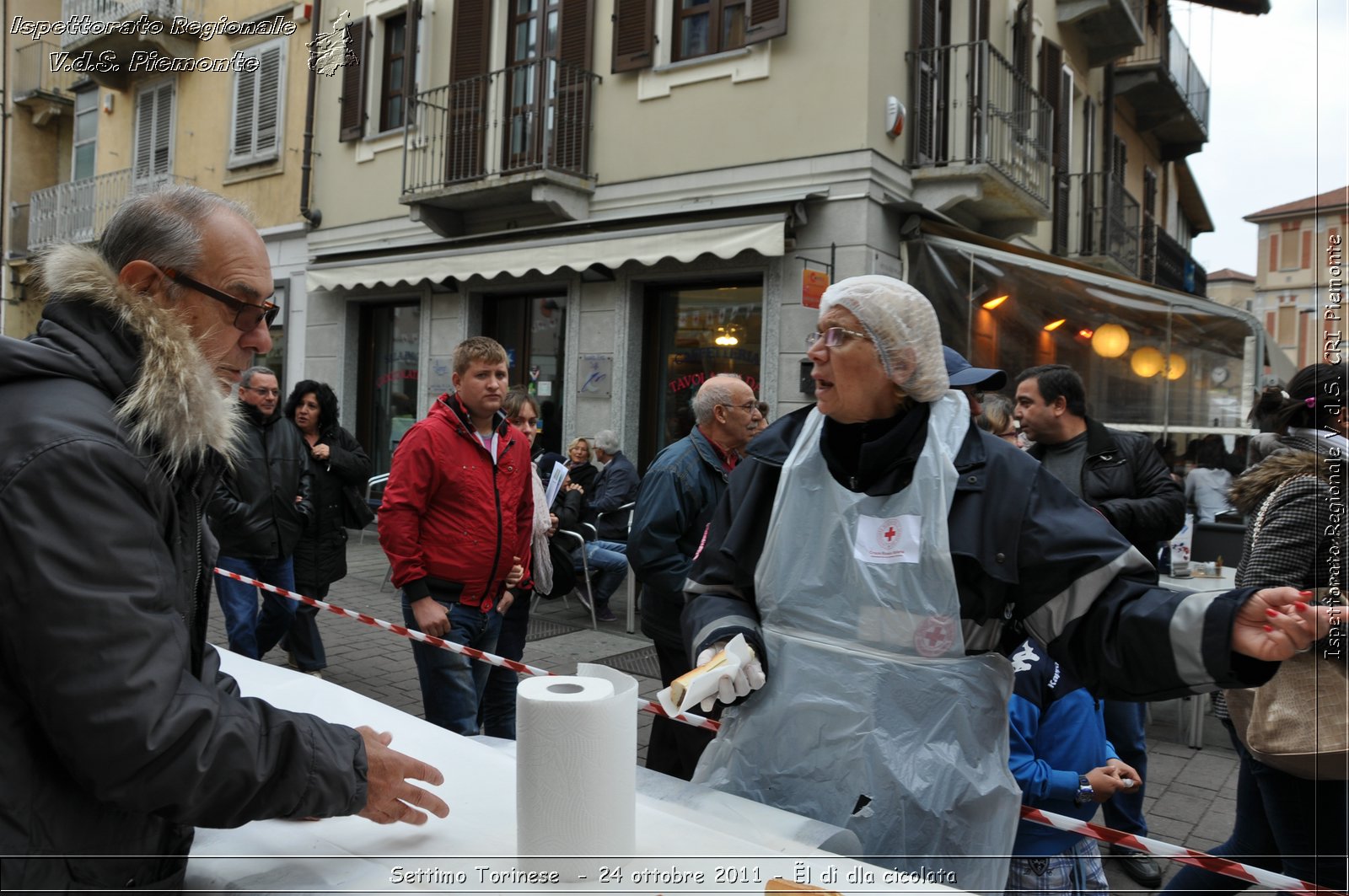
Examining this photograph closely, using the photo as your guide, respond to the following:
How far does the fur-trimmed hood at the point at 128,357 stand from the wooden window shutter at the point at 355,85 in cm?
1259

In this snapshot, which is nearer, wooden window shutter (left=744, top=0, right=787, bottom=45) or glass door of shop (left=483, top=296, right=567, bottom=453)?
wooden window shutter (left=744, top=0, right=787, bottom=45)

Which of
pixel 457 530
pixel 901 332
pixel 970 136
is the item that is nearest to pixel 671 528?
pixel 457 530

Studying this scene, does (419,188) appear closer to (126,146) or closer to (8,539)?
(126,146)

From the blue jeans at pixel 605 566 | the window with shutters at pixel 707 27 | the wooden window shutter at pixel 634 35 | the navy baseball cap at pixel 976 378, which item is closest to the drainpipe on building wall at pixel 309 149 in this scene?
the wooden window shutter at pixel 634 35

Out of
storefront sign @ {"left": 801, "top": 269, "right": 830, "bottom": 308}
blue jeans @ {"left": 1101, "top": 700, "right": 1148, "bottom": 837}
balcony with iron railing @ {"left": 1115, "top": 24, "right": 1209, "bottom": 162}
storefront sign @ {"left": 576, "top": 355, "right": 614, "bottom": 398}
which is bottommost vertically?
blue jeans @ {"left": 1101, "top": 700, "right": 1148, "bottom": 837}

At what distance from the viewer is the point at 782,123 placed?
363 inches

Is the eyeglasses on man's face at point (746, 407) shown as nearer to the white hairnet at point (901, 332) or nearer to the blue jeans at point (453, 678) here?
the blue jeans at point (453, 678)

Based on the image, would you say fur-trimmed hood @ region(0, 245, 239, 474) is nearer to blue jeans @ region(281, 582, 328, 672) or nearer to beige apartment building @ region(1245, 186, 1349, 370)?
beige apartment building @ region(1245, 186, 1349, 370)

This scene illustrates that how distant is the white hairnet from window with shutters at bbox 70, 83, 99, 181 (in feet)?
60.0

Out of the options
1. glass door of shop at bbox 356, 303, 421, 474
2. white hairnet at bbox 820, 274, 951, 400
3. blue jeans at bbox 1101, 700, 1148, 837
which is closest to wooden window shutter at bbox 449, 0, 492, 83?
glass door of shop at bbox 356, 303, 421, 474

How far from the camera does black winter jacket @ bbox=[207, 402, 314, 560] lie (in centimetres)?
510

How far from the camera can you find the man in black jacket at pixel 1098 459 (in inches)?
183

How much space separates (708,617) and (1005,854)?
785mm

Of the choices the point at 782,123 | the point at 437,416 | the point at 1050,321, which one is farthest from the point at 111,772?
the point at 1050,321
